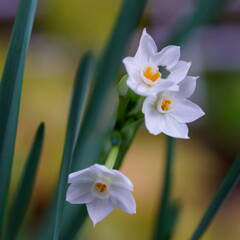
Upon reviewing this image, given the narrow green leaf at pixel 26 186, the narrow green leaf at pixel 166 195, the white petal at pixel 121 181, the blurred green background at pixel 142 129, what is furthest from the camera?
the blurred green background at pixel 142 129

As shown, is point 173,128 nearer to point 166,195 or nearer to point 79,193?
point 79,193

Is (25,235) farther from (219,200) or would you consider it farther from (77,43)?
(77,43)

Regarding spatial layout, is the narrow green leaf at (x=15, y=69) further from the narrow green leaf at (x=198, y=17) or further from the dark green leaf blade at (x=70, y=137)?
the narrow green leaf at (x=198, y=17)

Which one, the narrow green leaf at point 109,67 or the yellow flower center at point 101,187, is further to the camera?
the narrow green leaf at point 109,67

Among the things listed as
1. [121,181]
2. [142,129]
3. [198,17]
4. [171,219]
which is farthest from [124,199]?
[142,129]

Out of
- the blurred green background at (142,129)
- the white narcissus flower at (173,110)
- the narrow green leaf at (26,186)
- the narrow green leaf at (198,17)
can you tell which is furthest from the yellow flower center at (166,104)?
the blurred green background at (142,129)

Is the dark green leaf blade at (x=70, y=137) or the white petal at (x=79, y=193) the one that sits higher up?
the dark green leaf blade at (x=70, y=137)
